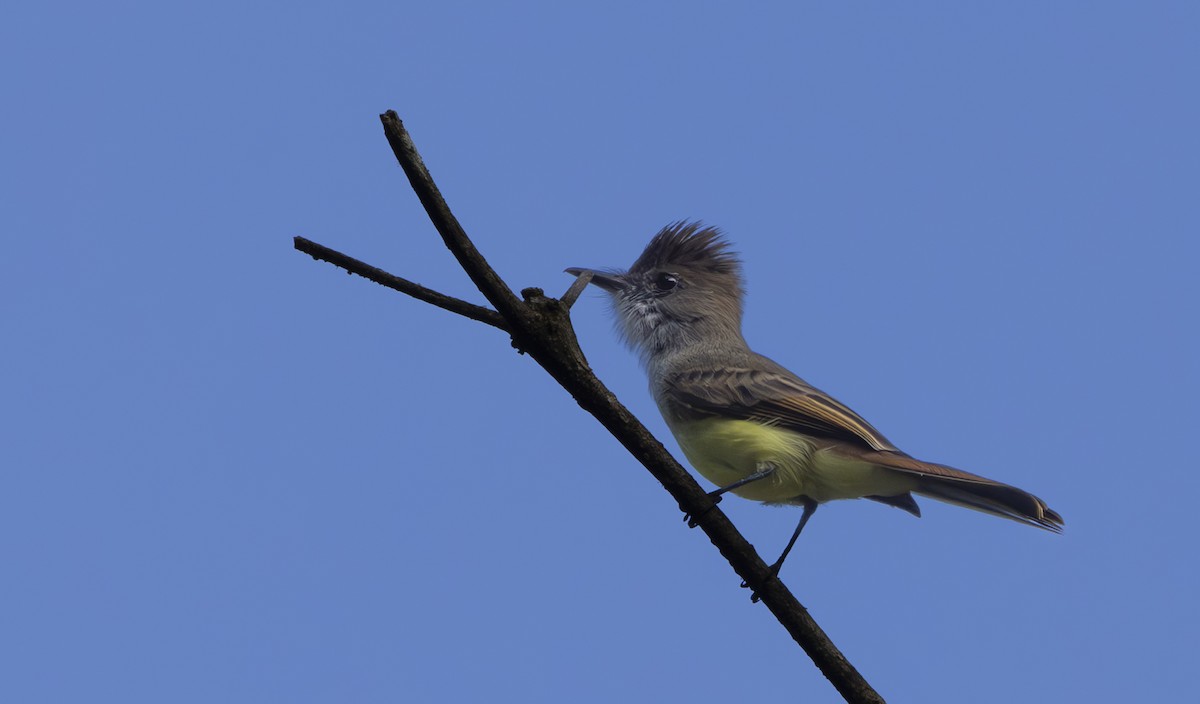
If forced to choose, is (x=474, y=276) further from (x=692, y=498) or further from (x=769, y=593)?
(x=769, y=593)

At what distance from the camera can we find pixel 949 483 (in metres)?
6.17

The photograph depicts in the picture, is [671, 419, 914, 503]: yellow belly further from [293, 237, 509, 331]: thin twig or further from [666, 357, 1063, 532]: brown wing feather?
[293, 237, 509, 331]: thin twig

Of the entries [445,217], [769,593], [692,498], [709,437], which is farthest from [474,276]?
[709,437]

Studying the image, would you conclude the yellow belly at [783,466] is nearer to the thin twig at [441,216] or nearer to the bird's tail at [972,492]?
the bird's tail at [972,492]

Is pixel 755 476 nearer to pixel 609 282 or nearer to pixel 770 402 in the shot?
pixel 770 402

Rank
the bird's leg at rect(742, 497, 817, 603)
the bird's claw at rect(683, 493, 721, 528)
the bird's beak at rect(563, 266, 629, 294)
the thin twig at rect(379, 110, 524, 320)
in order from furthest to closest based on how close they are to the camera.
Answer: the bird's beak at rect(563, 266, 629, 294) → the bird's leg at rect(742, 497, 817, 603) → the bird's claw at rect(683, 493, 721, 528) → the thin twig at rect(379, 110, 524, 320)

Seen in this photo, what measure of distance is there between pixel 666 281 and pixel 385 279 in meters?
5.04

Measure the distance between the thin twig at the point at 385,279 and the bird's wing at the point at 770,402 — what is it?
→ 3.24 m

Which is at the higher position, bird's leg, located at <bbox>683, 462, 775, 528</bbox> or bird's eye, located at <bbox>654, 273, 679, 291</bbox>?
bird's eye, located at <bbox>654, 273, 679, 291</bbox>

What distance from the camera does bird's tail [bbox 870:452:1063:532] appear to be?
220 inches

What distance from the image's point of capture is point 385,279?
3.84 meters

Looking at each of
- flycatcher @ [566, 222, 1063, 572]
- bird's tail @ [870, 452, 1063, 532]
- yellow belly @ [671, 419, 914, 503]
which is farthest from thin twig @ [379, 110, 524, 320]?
bird's tail @ [870, 452, 1063, 532]

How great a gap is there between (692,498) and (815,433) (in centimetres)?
225

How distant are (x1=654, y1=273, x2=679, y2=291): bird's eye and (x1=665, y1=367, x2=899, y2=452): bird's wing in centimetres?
138
